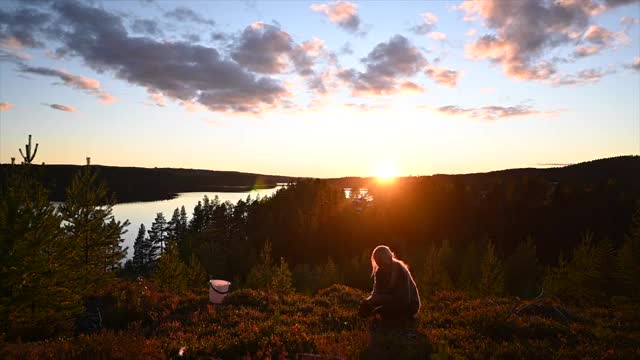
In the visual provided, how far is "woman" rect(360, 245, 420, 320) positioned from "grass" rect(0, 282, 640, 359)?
0.39m

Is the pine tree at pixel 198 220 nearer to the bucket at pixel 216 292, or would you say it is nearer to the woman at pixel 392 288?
the bucket at pixel 216 292

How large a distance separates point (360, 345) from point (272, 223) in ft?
308

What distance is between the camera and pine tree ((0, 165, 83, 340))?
40.5ft

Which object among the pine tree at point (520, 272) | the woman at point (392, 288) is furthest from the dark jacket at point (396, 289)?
the pine tree at point (520, 272)

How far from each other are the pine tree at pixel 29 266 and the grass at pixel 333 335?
1590mm

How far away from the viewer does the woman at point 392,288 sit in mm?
9695

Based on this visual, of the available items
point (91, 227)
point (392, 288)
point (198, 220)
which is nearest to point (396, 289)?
point (392, 288)

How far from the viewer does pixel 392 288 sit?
32.1 feet

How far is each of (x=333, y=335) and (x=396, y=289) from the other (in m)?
1.88

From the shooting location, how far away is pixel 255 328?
32.6 feet

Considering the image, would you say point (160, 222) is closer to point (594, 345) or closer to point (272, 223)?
point (272, 223)

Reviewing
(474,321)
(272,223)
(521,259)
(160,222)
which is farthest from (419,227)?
(474,321)

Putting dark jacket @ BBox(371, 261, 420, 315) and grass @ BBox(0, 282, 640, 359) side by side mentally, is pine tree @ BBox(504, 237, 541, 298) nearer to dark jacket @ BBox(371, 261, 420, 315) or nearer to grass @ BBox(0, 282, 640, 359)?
grass @ BBox(0, 282, 640, 359)

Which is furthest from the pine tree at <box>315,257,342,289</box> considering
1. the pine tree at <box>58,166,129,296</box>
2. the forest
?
the pine tree at <box>58,166,129,296</box>
